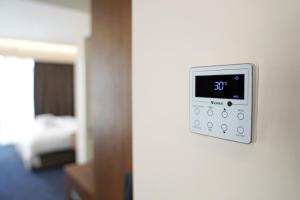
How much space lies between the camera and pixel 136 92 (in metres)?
0.71

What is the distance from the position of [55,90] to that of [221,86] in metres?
5.58

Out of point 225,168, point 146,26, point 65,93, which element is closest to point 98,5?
point 146,26

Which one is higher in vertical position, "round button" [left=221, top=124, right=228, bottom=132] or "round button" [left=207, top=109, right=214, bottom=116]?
"round button" [left=207, top=109, right=214, bottom=116]

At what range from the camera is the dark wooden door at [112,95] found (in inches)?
32.4

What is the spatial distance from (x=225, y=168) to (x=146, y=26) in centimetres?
46

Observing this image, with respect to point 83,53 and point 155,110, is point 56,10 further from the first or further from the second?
point 155,110

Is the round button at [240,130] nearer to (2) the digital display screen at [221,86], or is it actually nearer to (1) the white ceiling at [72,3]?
(2) the digital display screen at [221,86]

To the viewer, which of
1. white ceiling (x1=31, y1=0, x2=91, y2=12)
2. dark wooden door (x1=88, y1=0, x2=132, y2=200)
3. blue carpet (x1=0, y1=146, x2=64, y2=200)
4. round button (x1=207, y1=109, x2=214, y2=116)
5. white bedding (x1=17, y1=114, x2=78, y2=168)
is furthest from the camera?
white bedding (x1=17, y1=114, x2=78, y2=168)

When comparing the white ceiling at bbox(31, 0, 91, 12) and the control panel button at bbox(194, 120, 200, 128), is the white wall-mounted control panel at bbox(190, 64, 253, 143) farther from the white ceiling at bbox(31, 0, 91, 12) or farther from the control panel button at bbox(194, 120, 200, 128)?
the white ceiling at bbox(31, 0, 91, 12)

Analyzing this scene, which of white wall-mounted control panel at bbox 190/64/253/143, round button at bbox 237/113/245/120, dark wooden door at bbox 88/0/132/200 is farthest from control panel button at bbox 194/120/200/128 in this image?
dark wooden door at bbox 88/0/132/200

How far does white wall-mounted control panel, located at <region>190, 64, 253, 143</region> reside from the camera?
398mm

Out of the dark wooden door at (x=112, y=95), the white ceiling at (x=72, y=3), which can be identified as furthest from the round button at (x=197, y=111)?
the white ceiling at (x=72, y=3)

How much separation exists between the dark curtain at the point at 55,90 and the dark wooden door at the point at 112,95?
4.23 m

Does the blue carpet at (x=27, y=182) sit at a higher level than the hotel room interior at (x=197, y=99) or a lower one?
lower
